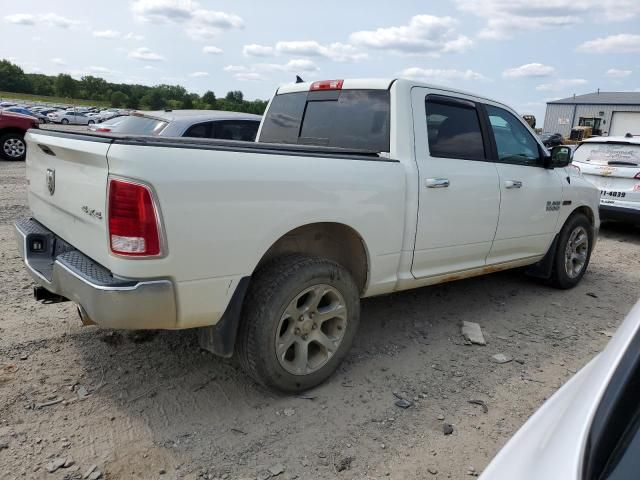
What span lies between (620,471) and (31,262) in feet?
10.2

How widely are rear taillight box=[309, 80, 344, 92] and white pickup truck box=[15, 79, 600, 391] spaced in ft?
0.06

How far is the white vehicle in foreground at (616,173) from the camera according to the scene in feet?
25.9

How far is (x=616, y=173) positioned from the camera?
809 cm

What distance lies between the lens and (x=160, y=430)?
277 cm

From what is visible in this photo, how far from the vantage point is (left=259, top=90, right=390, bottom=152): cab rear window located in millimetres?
3730

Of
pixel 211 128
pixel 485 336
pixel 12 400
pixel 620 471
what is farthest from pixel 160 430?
pixel 211 128

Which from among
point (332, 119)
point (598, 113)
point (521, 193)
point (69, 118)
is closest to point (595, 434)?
point (332, 119)

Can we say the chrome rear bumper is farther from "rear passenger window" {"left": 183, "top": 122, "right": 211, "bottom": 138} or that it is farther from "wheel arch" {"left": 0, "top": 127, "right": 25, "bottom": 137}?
"wheel arch" {"left": 0, "top": 127, "right": 25, "bottom": 137}

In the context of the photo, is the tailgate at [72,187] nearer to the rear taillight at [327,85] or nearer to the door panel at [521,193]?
the rear taillight at [327,85]

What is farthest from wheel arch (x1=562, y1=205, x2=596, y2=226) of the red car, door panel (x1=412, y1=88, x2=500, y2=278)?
the red car

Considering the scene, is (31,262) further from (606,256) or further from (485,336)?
(606,256)

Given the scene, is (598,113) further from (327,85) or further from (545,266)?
(327,85)

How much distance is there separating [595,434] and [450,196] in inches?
108

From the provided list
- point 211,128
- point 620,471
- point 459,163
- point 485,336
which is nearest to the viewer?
point 620,471
